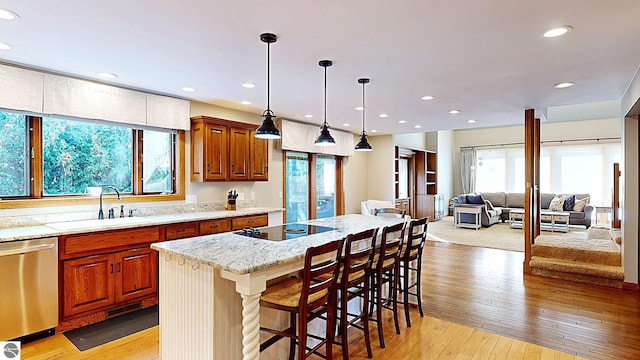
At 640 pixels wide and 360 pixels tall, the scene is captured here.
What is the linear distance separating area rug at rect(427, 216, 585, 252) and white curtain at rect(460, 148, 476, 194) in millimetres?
2123

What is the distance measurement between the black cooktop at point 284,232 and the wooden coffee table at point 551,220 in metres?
7.65

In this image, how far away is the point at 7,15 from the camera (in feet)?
7.09

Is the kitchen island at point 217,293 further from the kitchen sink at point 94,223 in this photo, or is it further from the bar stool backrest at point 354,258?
the kitchen sink at point 94,223

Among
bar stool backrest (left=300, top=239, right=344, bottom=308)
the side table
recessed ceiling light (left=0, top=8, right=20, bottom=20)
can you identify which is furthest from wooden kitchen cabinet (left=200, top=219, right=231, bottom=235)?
the side table

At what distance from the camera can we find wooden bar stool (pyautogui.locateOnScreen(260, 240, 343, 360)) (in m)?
2.04

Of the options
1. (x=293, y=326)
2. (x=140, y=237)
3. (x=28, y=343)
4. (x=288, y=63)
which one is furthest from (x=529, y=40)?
(x=28, y=343)

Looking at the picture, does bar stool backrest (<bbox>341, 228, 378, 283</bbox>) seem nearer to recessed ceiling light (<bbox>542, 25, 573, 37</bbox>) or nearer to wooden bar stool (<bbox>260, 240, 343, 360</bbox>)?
wooden bar stool (<bbox>260, 240, 343, 360</bbox>)

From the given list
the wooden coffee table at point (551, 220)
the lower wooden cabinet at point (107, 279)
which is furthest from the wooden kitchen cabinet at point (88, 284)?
the wooden coffee table at point (551, 220)

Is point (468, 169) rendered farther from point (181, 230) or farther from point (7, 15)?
point (7, 15)

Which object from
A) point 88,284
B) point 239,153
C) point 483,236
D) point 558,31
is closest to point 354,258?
point 558,31

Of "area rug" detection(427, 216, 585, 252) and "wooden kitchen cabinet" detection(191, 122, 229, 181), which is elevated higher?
"wooden kitchen cabinet" detection(191, 122, 229, 181)

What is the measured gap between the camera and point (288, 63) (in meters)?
3.06

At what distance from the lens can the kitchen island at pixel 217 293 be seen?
1959mm

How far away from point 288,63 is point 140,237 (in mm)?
2319
